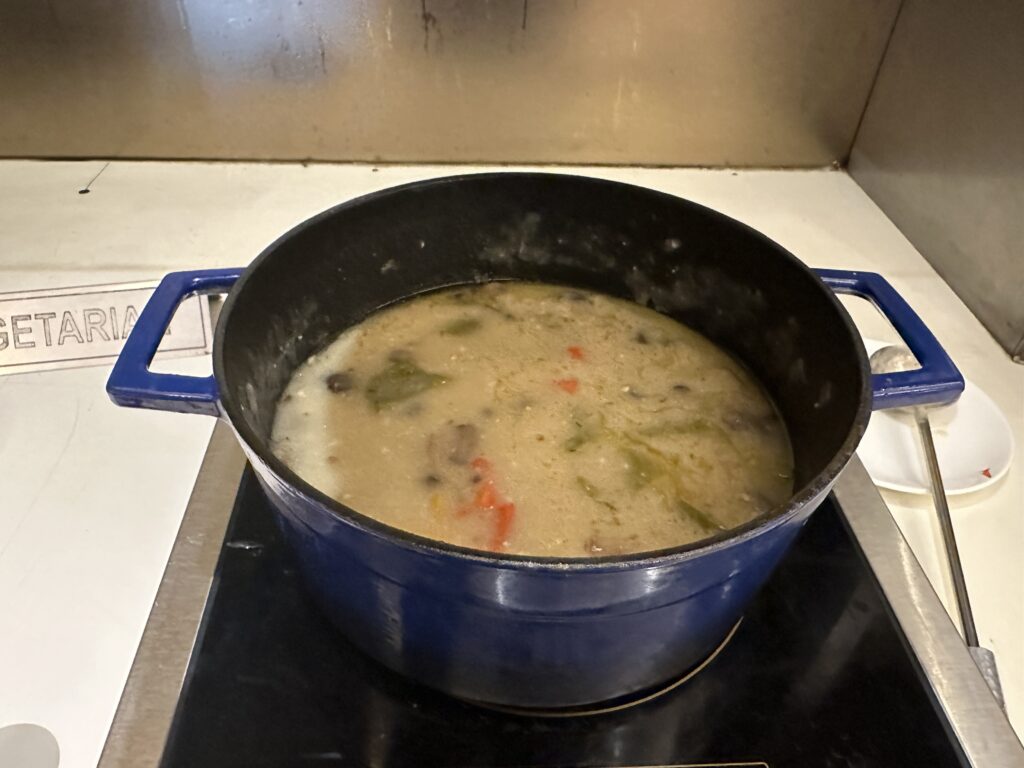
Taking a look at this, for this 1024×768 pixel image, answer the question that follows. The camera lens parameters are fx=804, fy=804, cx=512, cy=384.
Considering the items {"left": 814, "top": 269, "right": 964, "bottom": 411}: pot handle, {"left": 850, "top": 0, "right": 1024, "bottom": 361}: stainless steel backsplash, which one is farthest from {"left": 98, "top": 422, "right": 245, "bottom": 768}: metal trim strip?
{"left": 850, "top": 0, "right": 1024, "bottom": 361}: stainless steel backsplash

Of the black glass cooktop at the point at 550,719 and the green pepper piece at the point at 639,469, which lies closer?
the black glass cooktop at the point at 550,719

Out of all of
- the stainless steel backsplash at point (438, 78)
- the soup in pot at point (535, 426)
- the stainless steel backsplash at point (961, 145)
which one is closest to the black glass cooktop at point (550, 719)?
the soup in pot at point (535, 426)

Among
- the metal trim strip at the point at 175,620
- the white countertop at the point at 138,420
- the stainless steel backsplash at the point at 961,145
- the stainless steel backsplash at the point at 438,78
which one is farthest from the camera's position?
the stainless steel backsplash at the point at 438,78

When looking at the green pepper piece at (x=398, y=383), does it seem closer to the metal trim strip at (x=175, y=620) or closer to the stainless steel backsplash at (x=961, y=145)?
the metal trim strip at (x=175, y=620)

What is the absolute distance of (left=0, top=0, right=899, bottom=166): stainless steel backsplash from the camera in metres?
1.25

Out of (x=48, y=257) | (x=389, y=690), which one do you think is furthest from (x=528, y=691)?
(x=48, y=257)

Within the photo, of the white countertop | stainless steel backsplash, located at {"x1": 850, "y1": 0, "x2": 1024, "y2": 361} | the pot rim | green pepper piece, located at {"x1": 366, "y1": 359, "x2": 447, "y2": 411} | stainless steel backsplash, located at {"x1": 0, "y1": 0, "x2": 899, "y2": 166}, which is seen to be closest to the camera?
the pot rim

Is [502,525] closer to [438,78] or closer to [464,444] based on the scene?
[464,444]

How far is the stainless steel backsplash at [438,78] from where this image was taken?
1253mm

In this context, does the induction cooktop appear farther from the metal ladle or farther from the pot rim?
the pot rim

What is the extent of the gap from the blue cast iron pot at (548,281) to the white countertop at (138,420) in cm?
18

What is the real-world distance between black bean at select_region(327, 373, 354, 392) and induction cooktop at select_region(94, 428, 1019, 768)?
0.20 meters

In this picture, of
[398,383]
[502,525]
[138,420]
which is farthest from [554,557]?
[138,420]

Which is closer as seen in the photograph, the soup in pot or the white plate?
the soup in pot
